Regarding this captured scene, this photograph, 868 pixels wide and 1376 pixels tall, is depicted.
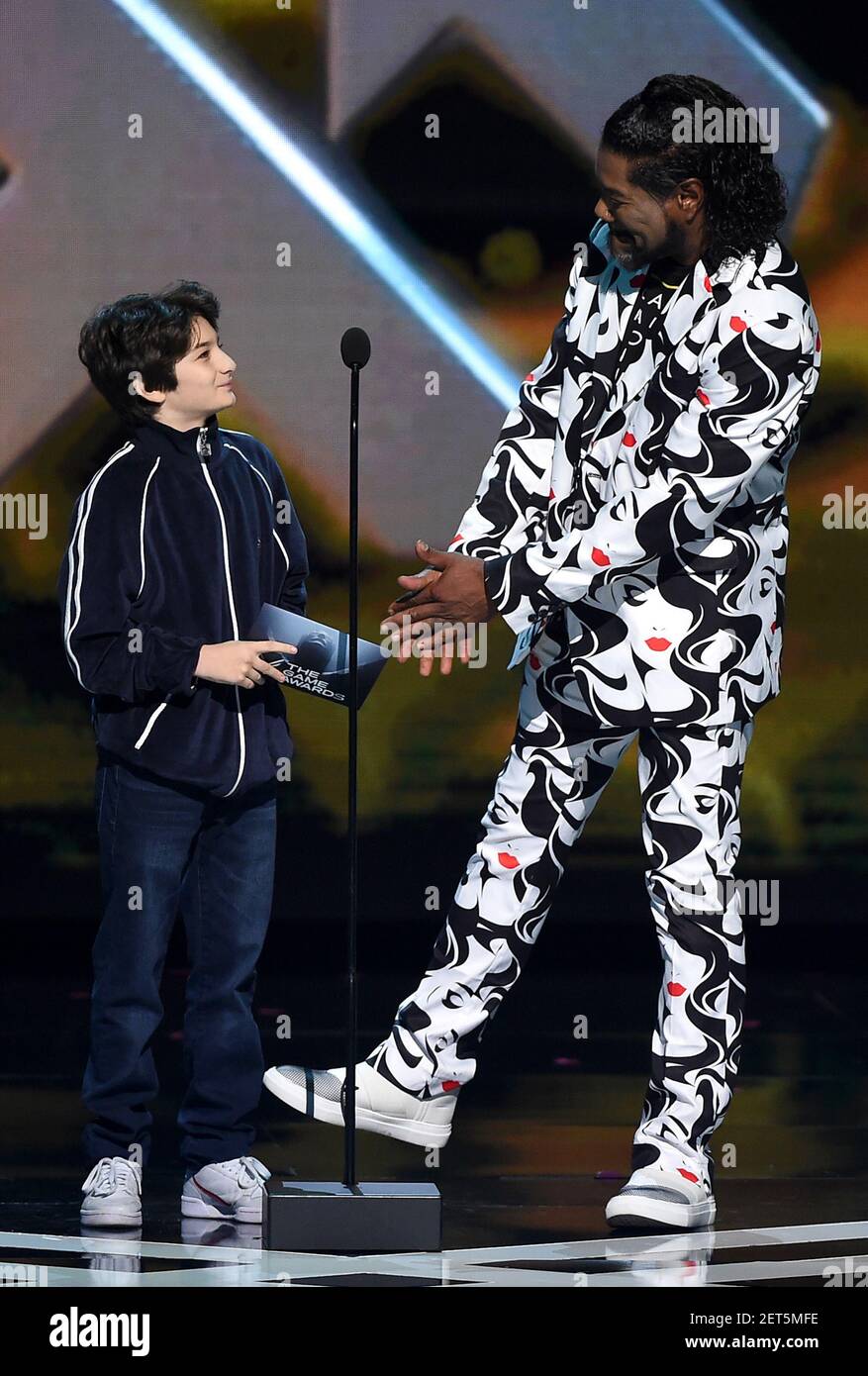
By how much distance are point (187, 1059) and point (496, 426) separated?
2628 mm

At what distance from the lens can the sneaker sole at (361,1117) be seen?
3287 millimetres

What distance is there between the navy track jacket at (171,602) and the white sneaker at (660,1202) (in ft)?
2.67

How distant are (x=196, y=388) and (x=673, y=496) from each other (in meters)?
0.74

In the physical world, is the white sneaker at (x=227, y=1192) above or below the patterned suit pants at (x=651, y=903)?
below

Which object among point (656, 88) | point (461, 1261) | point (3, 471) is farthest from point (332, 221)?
point (461, 1261)

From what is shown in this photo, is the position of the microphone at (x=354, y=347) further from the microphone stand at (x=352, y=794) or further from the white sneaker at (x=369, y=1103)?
the white sneaker at (x=369, y=1103)

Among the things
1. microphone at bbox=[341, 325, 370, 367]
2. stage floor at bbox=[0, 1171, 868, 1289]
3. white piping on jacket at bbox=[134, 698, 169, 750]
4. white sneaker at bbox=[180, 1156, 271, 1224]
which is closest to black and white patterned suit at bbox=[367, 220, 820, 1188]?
stage floor at bbox=[0, 1171, 868, 1289]

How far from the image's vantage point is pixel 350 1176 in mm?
2955

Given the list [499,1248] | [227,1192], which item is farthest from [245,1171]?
[499,1248]

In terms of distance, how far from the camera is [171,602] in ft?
10.6

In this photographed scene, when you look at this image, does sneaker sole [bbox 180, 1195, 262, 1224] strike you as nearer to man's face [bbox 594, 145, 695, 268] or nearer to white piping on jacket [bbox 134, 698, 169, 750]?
white piping on jacket [bbox 134, 698, 169, 750]

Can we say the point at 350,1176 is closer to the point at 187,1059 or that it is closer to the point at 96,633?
the point at 187,1059

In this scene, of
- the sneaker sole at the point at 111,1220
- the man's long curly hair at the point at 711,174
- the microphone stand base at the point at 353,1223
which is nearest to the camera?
the microphone stand base at the point at 353,1223

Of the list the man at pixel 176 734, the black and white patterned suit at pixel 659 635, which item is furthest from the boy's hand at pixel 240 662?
the black and white patterned suit at pixel 659 635
